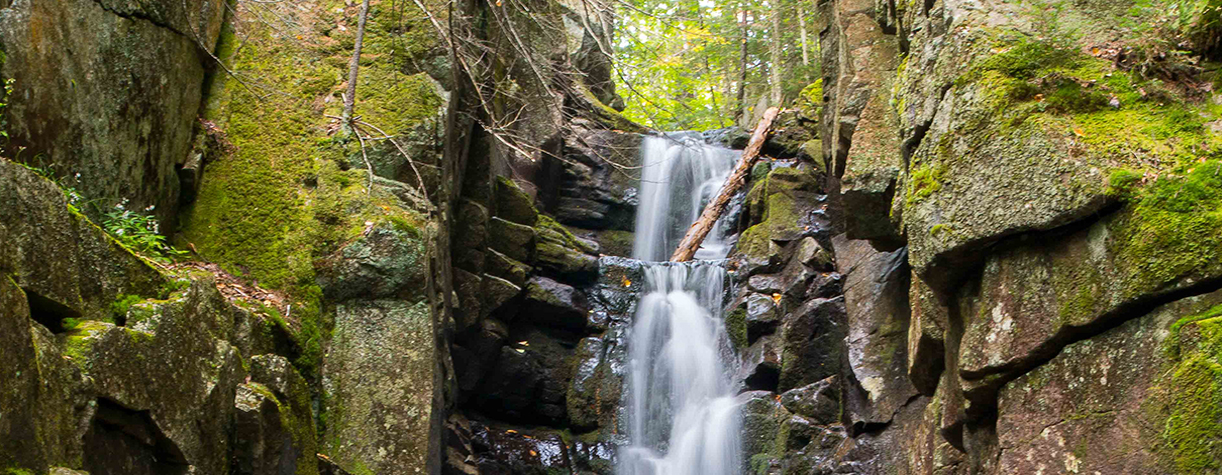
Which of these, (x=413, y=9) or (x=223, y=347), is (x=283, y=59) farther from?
(x=223, y=347)

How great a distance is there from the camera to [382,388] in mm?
7004

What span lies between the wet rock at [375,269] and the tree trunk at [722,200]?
22.4 ft

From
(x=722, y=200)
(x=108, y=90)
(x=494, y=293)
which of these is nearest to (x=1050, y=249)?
(x=108, y=90)

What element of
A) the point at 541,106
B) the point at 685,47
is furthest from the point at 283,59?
the point at 685,47

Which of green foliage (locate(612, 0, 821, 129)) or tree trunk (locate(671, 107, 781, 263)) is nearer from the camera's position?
tree trunk (locate(671, 107, 781, 263))

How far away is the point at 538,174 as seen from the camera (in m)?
15.0

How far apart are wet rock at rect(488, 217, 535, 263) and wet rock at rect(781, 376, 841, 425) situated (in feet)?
13.0

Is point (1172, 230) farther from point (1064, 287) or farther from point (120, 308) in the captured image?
point (120, 308)

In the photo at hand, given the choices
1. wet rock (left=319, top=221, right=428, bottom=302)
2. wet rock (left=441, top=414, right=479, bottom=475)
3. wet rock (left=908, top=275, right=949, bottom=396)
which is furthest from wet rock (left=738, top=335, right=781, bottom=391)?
wet rock (left=319, top=221, right=428, bottom=302)

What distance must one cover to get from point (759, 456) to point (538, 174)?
22.8ft

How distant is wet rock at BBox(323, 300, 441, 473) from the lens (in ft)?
22.3

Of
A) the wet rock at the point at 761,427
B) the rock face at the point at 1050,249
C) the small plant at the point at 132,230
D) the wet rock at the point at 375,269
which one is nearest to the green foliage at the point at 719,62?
the wet rock at the point at 761,427

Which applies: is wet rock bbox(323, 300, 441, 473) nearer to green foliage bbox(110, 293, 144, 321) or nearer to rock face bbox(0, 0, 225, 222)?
rock face bbox(0, 0, 225, 222)

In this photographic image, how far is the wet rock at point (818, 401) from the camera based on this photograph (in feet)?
31.6
